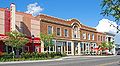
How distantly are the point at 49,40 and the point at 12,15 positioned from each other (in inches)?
379

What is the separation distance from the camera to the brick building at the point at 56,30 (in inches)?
1811

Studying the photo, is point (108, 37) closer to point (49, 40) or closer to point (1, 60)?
point (49, 40)

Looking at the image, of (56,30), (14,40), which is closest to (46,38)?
(56,30)

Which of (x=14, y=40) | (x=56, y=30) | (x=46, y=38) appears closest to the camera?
(x=14, y=40)

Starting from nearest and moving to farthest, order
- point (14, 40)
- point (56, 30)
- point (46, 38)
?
point (14, 40) → point (46, 38) → point (56, 30)

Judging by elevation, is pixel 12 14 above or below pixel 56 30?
above

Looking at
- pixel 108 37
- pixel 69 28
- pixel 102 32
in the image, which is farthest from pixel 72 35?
pixel 108 37

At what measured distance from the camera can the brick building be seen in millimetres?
46000

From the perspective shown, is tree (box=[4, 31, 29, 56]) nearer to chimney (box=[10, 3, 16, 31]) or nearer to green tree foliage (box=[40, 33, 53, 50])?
chimney (box=[10, 3, 16, 31])

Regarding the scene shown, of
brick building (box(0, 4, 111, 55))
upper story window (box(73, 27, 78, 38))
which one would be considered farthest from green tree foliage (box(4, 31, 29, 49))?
upper story window (box(73, 27, 78, 38))

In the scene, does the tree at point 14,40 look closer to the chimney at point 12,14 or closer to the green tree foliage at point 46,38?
the chimney at point 12,14

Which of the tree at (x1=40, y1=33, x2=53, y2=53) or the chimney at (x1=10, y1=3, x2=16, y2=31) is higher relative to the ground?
the chimney at (x1=10, y1=3, x2=16, y2=31)

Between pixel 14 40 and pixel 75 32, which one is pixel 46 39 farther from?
pixel 75 32

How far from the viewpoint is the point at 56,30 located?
62000 millimetres
